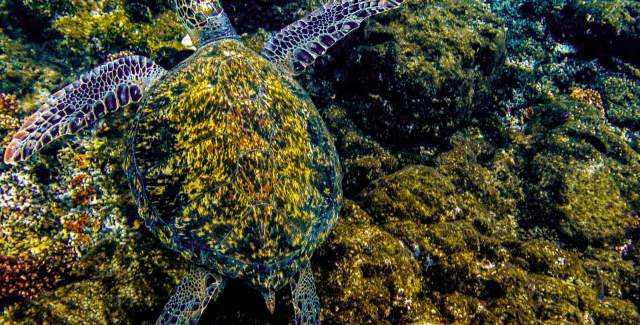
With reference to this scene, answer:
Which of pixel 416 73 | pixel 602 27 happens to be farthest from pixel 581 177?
pixel 602 27

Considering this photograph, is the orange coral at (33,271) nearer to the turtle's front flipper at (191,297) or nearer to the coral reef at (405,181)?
the coral reef at (405,181)

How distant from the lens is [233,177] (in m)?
1.92

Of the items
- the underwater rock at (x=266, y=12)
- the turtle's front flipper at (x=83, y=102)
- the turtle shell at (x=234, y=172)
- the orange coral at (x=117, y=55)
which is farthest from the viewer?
the underwater rock at (x=266, y=12)

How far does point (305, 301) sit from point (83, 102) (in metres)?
2.66

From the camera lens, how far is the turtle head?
3.46 metres

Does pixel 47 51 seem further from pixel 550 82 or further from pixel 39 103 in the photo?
pixel 550 82

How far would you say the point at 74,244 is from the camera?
2793mm

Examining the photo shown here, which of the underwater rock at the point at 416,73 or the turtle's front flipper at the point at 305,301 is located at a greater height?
the underwater rock at the point at 416,73

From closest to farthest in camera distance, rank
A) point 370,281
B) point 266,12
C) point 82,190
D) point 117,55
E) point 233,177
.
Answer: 1. point 233,177
2. point 370,281
3. point 82,190
4. point 117,55
5. point 266,12

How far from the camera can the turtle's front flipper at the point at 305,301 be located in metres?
1.98

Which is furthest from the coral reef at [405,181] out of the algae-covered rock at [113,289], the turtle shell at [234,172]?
the turtle shell at [234,172]

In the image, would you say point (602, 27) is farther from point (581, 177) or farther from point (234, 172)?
point (234, 172)

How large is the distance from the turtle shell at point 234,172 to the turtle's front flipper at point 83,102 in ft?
2.77

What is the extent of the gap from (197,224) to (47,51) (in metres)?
3.53
